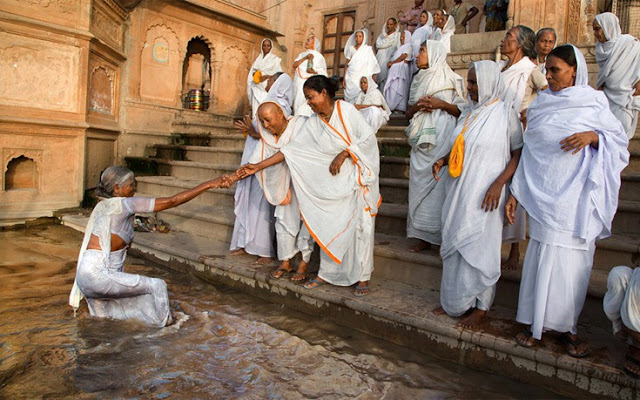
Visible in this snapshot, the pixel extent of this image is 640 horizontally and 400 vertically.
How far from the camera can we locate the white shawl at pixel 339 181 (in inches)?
156

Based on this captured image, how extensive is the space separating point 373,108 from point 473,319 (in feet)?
12.2

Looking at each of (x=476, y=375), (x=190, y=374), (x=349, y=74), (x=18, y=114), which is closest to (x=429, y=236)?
(x=476, y=375)

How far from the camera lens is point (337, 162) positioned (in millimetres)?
3895

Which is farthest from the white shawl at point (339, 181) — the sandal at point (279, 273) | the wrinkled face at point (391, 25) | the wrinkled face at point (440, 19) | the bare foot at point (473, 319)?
the wrinkled face at point (391, 25)

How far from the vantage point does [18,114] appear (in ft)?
22.2

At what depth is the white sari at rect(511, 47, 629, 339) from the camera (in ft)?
9.37

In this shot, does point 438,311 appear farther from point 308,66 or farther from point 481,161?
point 308,66

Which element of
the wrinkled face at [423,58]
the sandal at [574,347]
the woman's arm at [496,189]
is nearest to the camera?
the sandal at [574,347]

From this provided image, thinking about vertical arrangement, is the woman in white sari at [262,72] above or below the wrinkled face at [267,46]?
below

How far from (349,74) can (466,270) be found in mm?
6017

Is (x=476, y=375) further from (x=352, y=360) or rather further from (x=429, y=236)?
(x=429, y=236)

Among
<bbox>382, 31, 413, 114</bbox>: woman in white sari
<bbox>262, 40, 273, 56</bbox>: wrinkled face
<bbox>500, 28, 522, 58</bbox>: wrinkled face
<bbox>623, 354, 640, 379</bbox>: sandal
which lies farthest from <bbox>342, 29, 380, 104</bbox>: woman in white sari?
<bbox>623, 354, 640, 379</bbox>: sandal

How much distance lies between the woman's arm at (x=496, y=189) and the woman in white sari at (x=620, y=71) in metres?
2.57

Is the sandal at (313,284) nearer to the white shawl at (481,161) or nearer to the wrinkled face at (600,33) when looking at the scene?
the white shawl at (481,161)
